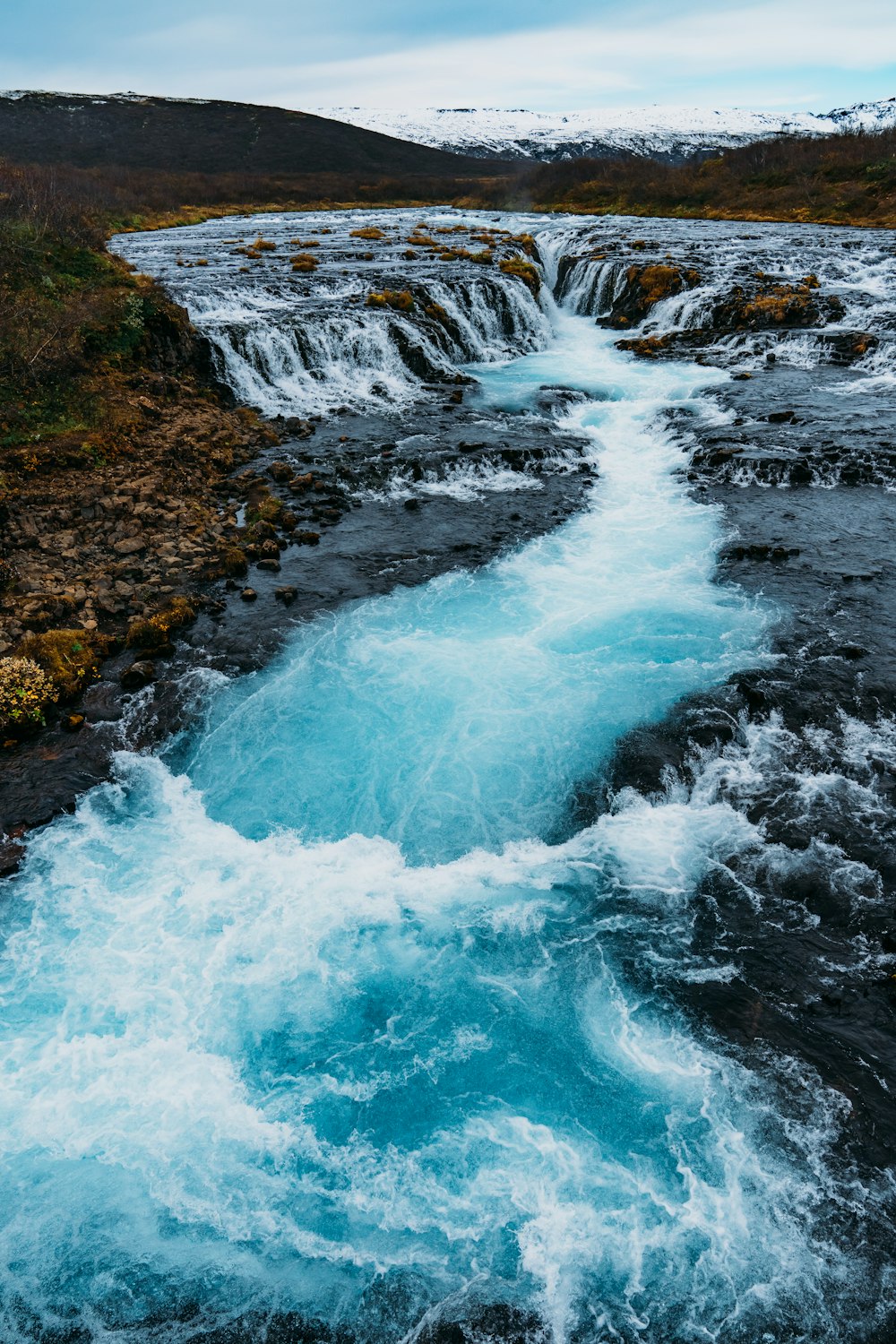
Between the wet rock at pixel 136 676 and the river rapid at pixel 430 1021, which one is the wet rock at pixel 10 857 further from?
the wet rock at pixel 136 676

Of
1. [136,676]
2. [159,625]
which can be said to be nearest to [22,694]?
[136,676]

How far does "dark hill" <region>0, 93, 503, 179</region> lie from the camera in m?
93.3

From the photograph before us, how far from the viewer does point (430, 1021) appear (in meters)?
8.51

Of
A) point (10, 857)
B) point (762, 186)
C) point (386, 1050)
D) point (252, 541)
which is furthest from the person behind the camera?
point (762, 186)

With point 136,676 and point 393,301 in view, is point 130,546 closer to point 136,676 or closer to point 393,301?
point 136,676

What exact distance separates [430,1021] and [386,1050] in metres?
0.60

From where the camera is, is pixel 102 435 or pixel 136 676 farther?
pixel 102 435

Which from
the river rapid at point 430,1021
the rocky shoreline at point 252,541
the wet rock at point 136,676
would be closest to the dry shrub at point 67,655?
the rocky shoreline at point 252,541

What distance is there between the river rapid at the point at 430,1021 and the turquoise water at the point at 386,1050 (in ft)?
0.11

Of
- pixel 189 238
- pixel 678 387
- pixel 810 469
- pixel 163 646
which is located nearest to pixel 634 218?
pixel 189 238

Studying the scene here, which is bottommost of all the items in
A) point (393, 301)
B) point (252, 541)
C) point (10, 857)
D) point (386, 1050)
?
point (386, 1050)

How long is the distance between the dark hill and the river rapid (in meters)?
103

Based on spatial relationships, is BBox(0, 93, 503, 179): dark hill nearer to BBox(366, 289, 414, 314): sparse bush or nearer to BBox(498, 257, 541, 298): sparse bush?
BBox(498, 257, 541, 298): sparse bush

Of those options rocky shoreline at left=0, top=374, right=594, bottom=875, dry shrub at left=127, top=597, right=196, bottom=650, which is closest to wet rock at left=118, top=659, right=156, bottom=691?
rocky shoreline at left=0, top=374, right=594, bottom=875
